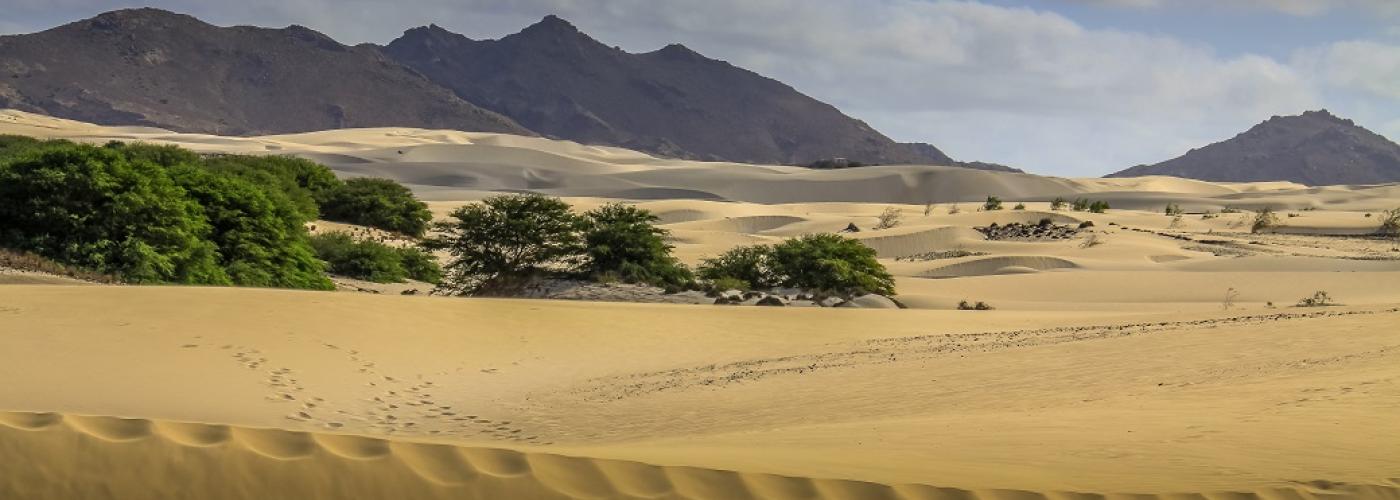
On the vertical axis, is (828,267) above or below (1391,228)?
below

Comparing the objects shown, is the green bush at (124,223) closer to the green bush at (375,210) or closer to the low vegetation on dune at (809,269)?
the low vegetation on dune at (809,269)

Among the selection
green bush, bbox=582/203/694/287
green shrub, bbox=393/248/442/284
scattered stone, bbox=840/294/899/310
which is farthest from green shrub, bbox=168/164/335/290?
scattered stone, bbox=840/294/899/310

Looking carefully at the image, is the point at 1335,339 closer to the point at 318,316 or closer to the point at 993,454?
the point at 993,454

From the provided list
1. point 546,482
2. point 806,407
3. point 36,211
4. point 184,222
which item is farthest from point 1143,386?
point 36,211

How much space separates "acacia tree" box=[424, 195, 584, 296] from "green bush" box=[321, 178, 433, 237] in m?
16.3

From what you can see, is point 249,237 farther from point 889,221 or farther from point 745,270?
point 889,221

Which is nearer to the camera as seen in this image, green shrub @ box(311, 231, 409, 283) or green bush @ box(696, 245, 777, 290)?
green bush @ box(696, 245, 777, 290)

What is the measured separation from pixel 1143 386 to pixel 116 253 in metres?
17.5

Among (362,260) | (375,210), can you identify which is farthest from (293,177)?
(362,260)

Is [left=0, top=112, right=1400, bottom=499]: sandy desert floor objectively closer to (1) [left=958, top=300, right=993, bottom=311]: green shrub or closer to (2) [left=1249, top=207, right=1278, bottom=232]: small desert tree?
(1) [left=958, top=300, right=993, bottom=311]: green shrub

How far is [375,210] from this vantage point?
42562 millimetres

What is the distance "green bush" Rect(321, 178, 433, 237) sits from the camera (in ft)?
139

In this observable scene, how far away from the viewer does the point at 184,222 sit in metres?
22.6

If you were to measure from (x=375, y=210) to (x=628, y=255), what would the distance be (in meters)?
18.9
